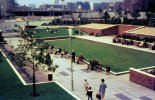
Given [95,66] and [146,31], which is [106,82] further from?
[146,31]

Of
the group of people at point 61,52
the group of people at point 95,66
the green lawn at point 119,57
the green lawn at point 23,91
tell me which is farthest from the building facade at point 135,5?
the green lawn at point 23,91

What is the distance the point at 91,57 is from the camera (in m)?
34.7

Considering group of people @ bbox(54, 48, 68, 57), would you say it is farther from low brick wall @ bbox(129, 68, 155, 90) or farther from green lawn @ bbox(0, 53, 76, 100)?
low brick wall @ bbox(129, 68, 155, 90)

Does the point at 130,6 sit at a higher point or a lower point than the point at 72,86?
higher

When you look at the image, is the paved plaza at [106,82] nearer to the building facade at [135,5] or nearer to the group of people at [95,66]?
the group of people at [95,66]

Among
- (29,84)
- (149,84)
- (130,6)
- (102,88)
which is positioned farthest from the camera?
(130,6)

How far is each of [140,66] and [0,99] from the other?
14.6 meters

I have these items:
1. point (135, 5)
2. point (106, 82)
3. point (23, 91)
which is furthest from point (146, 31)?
point (135, 5)

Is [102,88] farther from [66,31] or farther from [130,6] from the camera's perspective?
[130,6]

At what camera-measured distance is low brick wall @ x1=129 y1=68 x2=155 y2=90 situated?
21.3 metres

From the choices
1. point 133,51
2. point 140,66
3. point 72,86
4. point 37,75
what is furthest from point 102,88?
point 133,51

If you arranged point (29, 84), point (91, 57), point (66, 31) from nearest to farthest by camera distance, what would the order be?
point (29, 84)
point (91, 57)
point (66, 31)

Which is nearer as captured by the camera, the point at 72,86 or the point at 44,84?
the point at 72,86

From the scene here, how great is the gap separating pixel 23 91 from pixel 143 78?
9011mm
